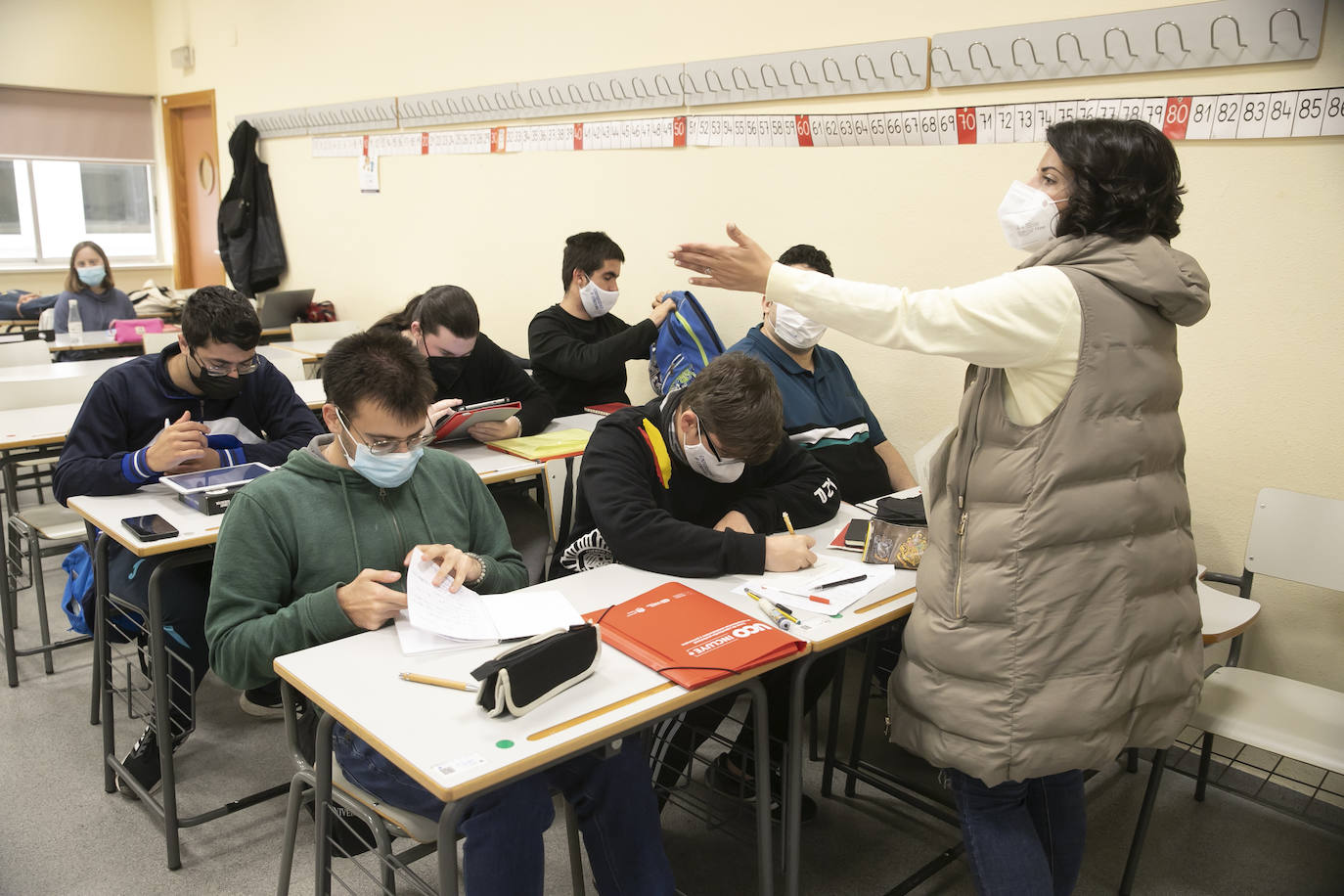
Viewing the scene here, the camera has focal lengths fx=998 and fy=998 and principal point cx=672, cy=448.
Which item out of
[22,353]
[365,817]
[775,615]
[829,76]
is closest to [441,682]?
[365,817]

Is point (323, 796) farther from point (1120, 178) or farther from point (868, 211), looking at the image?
point (868, 211)

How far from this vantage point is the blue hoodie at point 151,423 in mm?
2508

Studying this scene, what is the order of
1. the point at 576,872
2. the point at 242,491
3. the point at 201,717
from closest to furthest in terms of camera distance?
the point at 242,491 < the point at 576,872 < the point at 201,717

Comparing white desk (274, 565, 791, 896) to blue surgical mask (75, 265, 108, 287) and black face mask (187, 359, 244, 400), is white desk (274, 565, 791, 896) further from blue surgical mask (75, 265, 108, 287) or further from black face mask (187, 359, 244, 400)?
blue surgical mask (75, 265, 108, 287)

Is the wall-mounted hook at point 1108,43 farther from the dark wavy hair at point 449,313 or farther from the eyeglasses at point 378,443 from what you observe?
the eyeglasses at point 378,443

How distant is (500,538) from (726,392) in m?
0.57

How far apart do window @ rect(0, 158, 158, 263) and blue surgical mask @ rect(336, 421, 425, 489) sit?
780 centimetres

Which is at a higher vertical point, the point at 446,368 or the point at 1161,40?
the point at 1161,40

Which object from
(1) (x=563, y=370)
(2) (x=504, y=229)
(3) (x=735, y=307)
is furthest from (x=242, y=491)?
(2) (x=504, y=229)

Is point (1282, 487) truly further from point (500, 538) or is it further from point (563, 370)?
point (563, 370)

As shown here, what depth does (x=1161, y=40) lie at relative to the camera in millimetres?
2607

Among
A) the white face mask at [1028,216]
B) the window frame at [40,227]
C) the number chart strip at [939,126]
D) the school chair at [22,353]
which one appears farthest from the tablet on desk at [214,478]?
the window frame at [40,227]

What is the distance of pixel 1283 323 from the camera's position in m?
2.55

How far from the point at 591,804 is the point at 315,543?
70 centimetres
